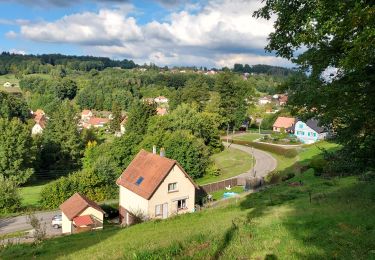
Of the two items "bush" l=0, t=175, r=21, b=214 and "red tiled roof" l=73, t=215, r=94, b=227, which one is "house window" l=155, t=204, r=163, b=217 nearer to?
"red tiled roof" l=73, t=215, r=94, b=227

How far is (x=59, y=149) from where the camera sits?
2552 inches

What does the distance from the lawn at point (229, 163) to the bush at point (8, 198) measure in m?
22.1

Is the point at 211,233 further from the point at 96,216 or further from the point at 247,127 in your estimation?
the point at 247,127

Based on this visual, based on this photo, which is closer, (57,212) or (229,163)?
(57,212)

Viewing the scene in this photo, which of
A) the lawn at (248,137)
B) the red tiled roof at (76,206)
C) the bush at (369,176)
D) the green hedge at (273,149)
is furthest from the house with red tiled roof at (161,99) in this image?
the bush at (369,176)

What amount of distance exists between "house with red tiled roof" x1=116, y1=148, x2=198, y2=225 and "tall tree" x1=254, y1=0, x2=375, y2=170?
2006cm

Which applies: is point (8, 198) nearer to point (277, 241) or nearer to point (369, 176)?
point (369, 176)

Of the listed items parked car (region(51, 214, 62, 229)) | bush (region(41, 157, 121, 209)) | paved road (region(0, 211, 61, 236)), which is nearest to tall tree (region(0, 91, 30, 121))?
bush (region(41, 157, 121, 209))

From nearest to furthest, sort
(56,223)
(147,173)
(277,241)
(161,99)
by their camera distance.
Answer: (277,241) → (56,223) → (147,173) → (161,99)

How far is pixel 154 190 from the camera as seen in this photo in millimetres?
32469

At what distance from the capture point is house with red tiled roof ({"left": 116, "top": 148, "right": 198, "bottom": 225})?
3278 centimetres

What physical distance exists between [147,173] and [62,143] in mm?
35180

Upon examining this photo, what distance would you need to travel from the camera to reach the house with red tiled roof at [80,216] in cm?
3009

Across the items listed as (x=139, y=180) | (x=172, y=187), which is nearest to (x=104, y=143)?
(x=139, y=180)
